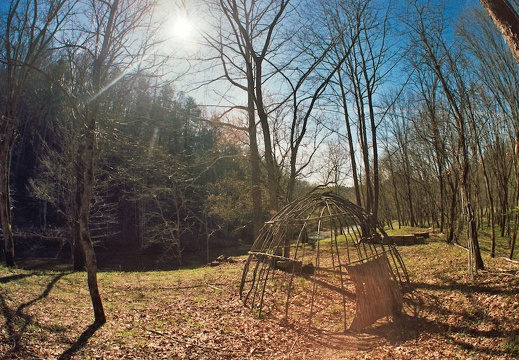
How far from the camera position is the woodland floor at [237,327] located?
4.86 m

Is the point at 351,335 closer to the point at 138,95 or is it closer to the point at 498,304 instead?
the point at 498,304

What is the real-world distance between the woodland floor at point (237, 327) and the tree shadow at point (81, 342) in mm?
14

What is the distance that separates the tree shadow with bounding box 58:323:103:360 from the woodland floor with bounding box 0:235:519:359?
1 centimetres

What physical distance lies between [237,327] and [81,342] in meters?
2.78

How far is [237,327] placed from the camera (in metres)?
6.37

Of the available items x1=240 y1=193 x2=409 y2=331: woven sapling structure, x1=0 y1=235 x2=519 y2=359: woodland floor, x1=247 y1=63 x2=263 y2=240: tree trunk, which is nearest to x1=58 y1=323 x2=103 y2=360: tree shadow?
x1=0 y1=235 x2=519 y2=359: woodland floor

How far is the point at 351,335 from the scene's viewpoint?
235 inches

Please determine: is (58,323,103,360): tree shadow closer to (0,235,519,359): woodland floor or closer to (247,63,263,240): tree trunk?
(0,235,519,359): woodland floor

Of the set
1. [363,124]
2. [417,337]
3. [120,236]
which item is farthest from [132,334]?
[120,236]

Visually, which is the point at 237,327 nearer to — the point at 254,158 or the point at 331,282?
the point at 331,282

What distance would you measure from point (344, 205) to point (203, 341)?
4.35 m

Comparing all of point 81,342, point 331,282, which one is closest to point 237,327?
point 81,342

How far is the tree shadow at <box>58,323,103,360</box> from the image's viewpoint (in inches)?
179

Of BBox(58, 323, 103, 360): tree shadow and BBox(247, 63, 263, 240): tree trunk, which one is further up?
BBox(247, 63, 263, 240): tree trunk
